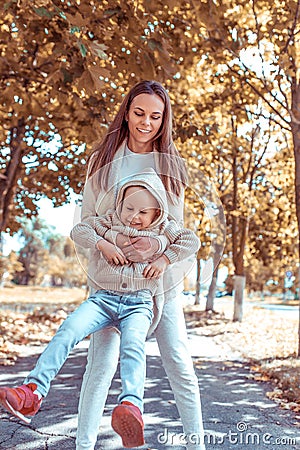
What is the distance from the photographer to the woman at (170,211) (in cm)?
283

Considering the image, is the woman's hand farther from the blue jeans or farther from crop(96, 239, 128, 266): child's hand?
the blue jeans

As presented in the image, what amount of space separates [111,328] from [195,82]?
38.7 ft

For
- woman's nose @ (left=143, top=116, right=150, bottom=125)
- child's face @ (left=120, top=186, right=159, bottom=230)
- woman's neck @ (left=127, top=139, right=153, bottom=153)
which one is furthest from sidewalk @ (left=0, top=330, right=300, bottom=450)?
woman's nose @ (left=143, top=116, right=150, bottom=125)

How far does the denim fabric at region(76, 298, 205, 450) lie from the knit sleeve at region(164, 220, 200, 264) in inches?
11.3

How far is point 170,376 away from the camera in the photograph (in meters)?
2.87

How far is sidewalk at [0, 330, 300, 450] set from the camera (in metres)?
3.88

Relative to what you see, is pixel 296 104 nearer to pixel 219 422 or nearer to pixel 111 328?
pixel 219 422

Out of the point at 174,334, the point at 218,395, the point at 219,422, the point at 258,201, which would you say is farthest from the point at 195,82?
the point at 174,334

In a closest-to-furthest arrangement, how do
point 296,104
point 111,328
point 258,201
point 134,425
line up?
point 134,425 → point 111,328 → point 296,104 → point 258,201

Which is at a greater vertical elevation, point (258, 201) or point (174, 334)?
point (258, 201)

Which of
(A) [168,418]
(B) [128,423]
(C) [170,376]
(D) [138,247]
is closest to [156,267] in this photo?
(D) [138,247]

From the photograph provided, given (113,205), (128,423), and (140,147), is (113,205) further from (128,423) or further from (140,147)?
(128,423)

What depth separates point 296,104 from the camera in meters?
8.47

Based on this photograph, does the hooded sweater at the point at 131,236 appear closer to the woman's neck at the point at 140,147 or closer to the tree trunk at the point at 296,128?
the woman's neck at the point at 140,147
